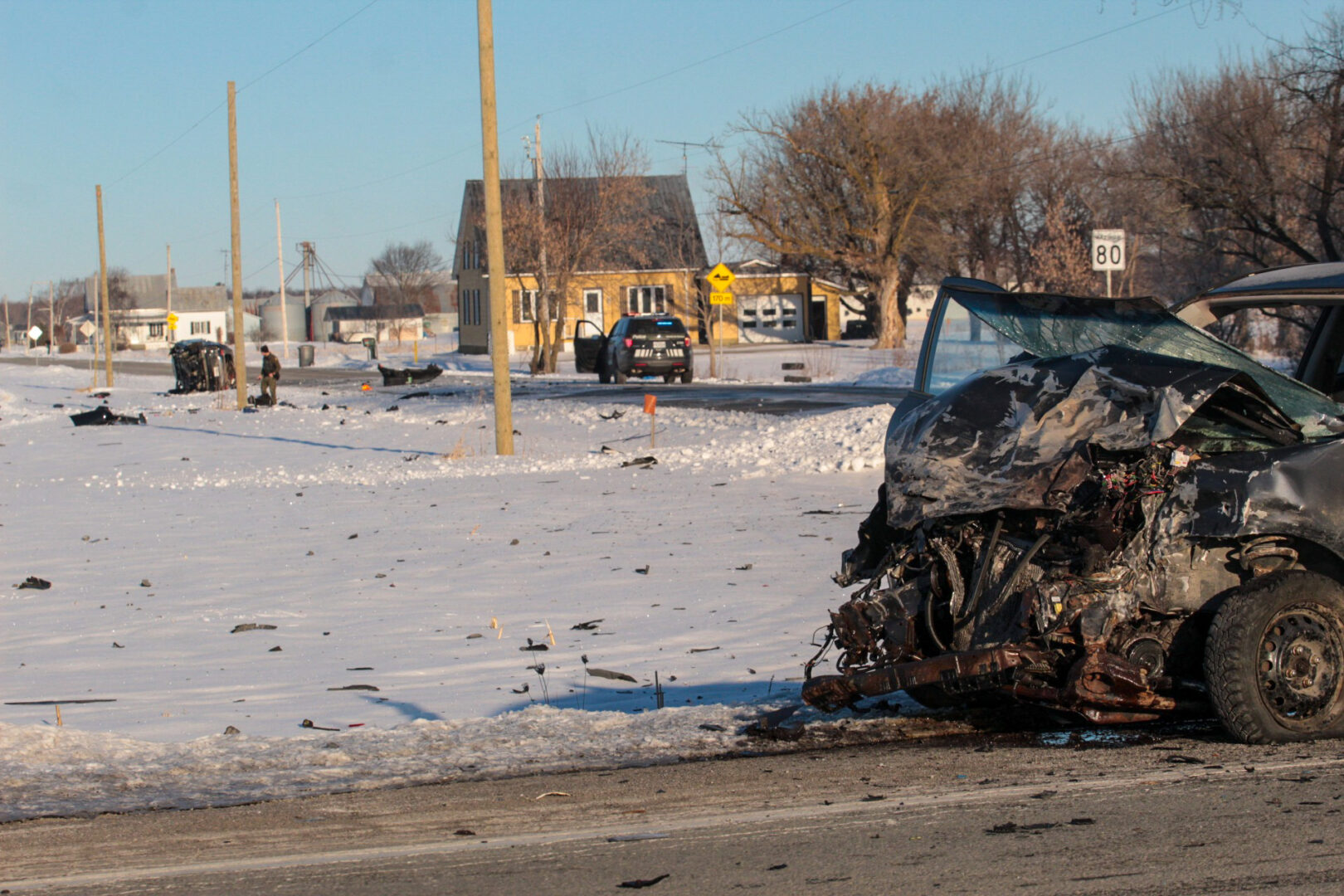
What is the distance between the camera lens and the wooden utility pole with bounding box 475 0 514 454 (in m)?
18.3

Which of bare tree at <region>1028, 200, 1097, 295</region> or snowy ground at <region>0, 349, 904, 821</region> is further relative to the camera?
bare tree at <region>1028, 200, 1097, 295</region>

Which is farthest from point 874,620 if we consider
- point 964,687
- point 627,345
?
point 627,345

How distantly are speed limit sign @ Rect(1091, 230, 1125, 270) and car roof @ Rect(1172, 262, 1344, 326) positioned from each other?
12.3 m

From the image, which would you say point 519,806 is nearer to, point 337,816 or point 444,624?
point 337,816

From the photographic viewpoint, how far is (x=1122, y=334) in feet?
18.9

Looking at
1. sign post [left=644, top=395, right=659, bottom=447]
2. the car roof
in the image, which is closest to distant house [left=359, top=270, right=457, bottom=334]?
sign post [left=644, top=395, right=659, bottom=447]

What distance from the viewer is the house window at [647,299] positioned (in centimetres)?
6106

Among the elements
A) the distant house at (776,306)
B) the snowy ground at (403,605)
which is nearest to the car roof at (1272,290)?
the snowy ground at (403,605)

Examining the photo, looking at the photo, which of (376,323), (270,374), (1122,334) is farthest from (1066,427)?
(376,323)

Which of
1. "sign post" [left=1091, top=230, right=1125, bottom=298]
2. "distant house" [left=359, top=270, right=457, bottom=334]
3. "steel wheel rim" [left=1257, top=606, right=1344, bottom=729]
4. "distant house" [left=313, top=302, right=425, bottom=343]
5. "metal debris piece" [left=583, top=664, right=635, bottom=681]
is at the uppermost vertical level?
"distant house" [left=359, top=270, right=457, bottom=334]

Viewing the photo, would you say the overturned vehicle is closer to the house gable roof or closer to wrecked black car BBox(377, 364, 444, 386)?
wrecked black car BBox(377, 364, 444, 386)

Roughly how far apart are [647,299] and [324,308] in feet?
210

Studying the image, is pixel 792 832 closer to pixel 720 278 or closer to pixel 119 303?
pixel 720 278

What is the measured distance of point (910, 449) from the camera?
5.54 metres
